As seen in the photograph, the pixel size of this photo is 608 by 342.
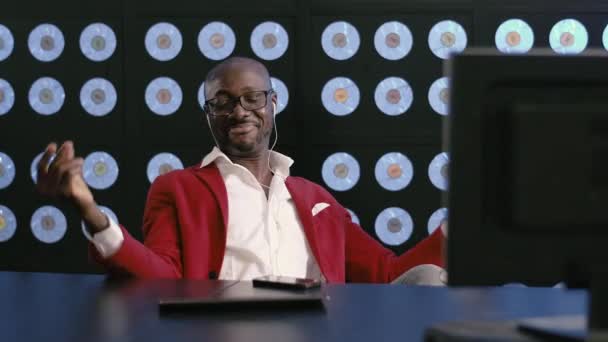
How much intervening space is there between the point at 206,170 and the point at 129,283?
67cm

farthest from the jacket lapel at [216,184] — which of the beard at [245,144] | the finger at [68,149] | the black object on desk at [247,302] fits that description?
the black object on desk at [247,302]

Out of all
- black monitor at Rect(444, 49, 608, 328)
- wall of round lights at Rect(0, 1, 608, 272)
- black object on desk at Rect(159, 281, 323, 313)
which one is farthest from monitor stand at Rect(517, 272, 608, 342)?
wall of round lights at Rect(0, 1, 608, 272)

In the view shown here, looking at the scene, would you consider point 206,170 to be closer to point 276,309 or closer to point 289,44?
point 289,44

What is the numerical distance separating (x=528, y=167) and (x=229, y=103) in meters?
1.48

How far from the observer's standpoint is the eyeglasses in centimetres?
212

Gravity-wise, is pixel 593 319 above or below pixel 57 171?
below

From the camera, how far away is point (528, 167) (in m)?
0.72

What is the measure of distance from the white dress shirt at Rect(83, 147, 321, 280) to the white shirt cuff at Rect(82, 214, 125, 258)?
0.44m

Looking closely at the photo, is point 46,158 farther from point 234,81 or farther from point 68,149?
point 234,81

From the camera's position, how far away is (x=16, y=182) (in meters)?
2.70

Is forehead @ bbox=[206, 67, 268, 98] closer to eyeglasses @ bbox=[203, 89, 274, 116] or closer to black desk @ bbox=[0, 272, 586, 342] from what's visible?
eyeglasses @ bbox=[203, 89, 274, 116]

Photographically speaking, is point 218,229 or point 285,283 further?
point 218,229

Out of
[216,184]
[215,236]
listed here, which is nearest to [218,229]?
[215,236]

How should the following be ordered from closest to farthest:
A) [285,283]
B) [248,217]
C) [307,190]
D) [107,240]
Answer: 1. [285,283]
2. [107,240]
3. [248,217]
4. [307,190]
